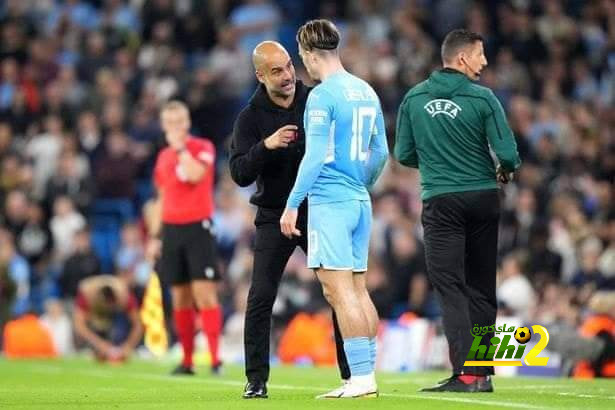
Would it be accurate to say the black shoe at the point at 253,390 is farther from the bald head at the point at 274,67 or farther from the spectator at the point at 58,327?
the spectator at the point at 58,327

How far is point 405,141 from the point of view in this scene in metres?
10.8

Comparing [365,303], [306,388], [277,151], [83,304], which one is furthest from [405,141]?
[83,304]

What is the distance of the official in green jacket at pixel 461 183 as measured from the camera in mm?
10336

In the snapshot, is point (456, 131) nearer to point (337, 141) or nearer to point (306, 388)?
point (337, 141)

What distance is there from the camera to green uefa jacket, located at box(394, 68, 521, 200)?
10.5 metres

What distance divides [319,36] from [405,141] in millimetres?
1655

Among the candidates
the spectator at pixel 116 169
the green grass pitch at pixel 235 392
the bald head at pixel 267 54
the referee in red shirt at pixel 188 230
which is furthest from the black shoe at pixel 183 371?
the spectator at pixel 116 169

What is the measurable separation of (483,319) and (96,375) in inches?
189

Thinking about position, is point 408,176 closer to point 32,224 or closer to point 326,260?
point 32,224

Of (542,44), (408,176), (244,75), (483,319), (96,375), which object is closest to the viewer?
(483,319)

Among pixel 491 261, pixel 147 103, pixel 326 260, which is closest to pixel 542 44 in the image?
pixel 147 103

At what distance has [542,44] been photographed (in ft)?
76.1

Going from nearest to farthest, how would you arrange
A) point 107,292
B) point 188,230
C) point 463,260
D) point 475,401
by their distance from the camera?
1. point 475,401
2. point 463,260
3. point 188,230
4. point 107,292

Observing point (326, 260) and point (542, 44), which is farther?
point (542, 44)
